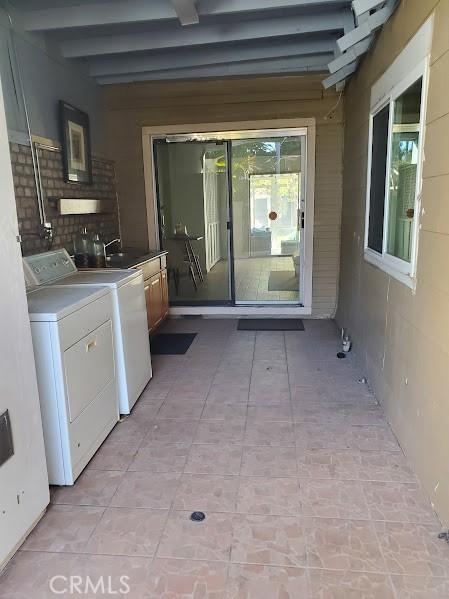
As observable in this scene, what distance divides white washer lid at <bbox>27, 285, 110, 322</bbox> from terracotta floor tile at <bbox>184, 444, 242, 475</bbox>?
1.03 metres

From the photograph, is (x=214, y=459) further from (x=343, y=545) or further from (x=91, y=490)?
(x=343, y=545)

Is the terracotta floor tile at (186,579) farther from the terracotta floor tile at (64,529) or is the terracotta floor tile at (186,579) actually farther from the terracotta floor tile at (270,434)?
the terracotta floor tile at (270,434)

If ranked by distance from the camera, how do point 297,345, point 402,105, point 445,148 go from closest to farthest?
1. point 445,148
2. point 402,105
3. point 297,345

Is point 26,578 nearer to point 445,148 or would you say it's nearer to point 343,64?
point 445,148

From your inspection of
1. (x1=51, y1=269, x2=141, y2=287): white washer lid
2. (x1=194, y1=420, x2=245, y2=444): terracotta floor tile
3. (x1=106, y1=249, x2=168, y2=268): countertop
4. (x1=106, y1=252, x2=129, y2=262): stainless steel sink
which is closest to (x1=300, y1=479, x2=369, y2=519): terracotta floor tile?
(x1=194, y1=420, x2=245, y2=444): terracotta floor tile

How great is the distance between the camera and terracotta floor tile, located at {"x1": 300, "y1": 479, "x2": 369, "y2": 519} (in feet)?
6.19

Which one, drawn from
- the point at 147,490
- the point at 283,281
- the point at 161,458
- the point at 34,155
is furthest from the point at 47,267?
the point at 283,281

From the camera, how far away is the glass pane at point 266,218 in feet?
16.1

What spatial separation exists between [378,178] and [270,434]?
2.00 m

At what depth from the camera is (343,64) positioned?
3.47 m

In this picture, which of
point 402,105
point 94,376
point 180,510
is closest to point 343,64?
point 402,105

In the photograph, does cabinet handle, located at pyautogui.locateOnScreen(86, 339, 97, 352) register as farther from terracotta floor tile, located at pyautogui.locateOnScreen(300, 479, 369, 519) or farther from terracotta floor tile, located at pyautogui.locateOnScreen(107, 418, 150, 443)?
terracotta floor tile, located at pyautogui.locateOnScreen(300, 479, 369, 519)

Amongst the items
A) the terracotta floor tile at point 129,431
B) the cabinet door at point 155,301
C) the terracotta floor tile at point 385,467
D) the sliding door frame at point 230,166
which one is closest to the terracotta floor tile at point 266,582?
the terracotta floor tile at point 385,467

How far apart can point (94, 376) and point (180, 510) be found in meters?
0.86
